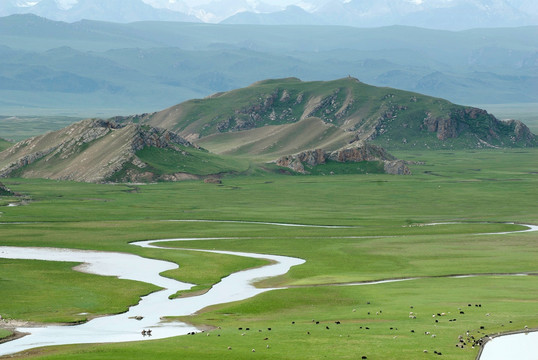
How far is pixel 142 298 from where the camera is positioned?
249 feet

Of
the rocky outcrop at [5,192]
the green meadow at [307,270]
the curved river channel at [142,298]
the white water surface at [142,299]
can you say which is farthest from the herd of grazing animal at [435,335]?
the rocky outcrop at [5,192]

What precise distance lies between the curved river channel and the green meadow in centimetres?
181

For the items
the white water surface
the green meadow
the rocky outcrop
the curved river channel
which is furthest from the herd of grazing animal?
the rocky outcrop

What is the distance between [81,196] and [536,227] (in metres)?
85.5

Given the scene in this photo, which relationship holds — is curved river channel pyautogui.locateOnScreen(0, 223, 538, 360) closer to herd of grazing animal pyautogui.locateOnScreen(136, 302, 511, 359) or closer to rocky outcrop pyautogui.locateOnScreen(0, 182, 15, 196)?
herd of grazing animal pyautogui.locateOnScreen(136, 302, 511, 359)

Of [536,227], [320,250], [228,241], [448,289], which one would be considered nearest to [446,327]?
[448,289]

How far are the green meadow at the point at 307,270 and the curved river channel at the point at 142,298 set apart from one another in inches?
71.2

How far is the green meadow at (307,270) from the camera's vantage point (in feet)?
176

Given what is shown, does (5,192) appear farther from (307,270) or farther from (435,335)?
(435,335)

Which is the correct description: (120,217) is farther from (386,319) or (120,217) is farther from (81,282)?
(386,319)

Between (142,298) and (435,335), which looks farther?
(142,298)

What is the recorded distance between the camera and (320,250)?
4331 inches

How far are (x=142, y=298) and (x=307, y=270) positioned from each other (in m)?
20.8

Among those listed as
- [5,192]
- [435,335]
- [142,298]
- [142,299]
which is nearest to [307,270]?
[142,298]
